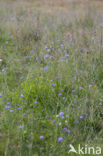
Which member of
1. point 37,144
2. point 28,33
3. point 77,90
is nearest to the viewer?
point 37,144

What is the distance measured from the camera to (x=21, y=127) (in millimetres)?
2240

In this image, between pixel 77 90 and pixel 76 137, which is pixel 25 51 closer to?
pixel 77 90

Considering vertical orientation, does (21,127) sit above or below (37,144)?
above

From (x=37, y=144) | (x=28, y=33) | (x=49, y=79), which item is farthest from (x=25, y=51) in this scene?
(x=37, y=144)

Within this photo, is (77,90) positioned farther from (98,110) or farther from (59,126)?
(59,126)

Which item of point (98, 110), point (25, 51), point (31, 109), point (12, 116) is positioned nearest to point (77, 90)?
point (98, 110)

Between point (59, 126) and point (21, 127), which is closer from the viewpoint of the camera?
point (21, 127)

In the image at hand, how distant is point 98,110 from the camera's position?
2.60m

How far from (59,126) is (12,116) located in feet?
1.68

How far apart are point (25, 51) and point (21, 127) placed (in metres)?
2.13

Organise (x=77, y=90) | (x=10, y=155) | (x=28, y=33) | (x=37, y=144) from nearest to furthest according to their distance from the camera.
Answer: (x=10, y=155) → (x=37, y=144) → (x=77, y=90) → (x=28, y=33)

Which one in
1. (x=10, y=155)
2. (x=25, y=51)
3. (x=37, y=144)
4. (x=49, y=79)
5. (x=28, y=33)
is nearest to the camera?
(x=10, y=155)

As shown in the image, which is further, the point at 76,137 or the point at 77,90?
the point at 77,90

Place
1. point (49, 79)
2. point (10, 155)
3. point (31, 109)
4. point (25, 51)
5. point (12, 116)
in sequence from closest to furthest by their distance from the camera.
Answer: point (10, 155) → point (12, 116) → point (31, 109) → point (49, 79) → point (25, 51)
